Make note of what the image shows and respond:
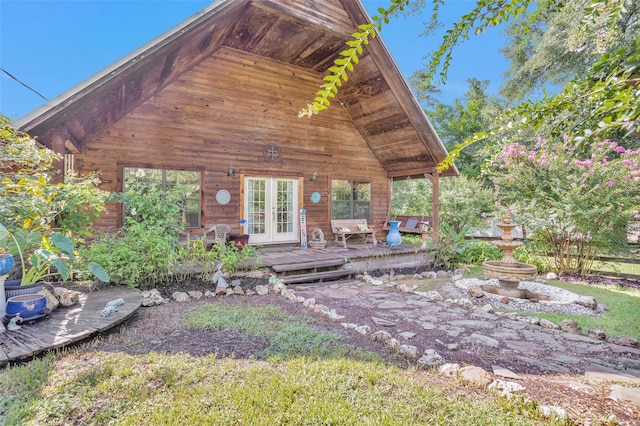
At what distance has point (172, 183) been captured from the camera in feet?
22.8

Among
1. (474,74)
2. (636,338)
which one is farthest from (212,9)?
(474,74)

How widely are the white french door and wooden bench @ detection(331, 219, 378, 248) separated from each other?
112 cm

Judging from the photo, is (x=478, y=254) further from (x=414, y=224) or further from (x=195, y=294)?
(x=195, y=294)

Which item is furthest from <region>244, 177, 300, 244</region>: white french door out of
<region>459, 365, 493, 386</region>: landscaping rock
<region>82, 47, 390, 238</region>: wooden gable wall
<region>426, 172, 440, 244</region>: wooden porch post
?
<region>459, 365, 493, 386</region>: landscaping rock

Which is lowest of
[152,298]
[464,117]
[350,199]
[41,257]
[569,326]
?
[569,326]

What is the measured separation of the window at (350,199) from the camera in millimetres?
9258

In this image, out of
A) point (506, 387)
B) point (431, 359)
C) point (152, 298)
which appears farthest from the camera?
point (152, 298)

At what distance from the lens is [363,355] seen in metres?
2.77

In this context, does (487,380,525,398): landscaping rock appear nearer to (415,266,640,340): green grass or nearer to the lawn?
the lawn

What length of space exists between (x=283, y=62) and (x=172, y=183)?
415 centimetres

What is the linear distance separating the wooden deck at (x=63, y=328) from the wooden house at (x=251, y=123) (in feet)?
9.03

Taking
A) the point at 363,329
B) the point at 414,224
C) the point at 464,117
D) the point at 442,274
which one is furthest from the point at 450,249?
the point at 464,117

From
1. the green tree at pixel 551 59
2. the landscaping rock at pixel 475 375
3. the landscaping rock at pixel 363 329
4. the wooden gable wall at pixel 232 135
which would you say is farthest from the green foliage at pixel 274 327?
the green tree at pixel 551 59

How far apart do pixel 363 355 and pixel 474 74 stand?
2473 cm
